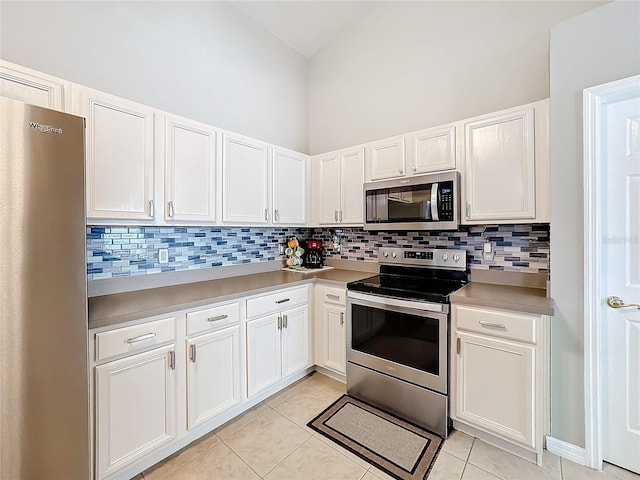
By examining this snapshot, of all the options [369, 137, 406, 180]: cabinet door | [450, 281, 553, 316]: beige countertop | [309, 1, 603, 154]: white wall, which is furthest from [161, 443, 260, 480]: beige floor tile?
[309, 1, 603, 154]: white wall

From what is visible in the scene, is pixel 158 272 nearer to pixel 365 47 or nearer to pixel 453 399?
pixel 453 399

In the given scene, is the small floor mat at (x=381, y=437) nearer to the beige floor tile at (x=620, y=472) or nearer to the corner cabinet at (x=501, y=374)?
the corner cabinet at (x=501, y=374)

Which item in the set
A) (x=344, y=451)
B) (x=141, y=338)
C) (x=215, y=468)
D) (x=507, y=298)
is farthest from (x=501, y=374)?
(x=141, y=338)

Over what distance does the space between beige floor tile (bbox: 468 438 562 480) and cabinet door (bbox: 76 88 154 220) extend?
252cm

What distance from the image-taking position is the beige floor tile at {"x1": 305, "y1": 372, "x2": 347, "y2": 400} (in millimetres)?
2359

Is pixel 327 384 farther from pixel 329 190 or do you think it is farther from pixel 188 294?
pixel 329 190

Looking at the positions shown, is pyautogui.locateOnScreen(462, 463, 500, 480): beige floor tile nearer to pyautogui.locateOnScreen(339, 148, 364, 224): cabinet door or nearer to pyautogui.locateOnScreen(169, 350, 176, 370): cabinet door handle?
pyautogui.locateOnScreen(169, 350, 176, 370): cabinet door handle

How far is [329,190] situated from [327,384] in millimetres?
1843

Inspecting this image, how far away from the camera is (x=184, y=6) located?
2.31 m

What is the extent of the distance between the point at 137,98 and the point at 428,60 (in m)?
2.48

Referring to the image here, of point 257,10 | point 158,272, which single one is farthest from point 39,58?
point 257,10

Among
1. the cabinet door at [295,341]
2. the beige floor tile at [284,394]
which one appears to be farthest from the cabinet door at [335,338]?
the beige floor tile at [284,394]

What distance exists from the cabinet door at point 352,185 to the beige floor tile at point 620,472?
2.18 m

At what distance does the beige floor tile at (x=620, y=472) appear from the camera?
4.97ft
